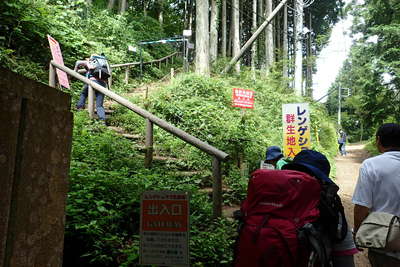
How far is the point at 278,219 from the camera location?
1.78 meters

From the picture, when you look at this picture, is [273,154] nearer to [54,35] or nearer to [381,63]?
[54,35]

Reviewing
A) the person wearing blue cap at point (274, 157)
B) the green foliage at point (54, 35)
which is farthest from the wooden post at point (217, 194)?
the green foliage at point (54, 35)

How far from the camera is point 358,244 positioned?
6.80ft

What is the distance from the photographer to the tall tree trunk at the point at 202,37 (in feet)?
38.8

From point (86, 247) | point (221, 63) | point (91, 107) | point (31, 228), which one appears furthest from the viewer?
point (221, 63)

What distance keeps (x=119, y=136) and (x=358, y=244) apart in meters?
4.94

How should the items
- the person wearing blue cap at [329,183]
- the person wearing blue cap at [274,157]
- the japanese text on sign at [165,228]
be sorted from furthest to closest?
the person wearing blue cap at [274,157] → the japanese text on sign at [165,228] → the person wearing blue cap at [329,183]

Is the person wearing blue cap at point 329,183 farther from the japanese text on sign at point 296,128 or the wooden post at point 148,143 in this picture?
the japanese text on sign at point 296,128

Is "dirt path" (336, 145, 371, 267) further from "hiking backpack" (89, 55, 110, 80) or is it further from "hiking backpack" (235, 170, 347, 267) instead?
"hiking backpack" (89, 55, 110, 80)

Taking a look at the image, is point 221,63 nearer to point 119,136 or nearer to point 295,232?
point 119,136

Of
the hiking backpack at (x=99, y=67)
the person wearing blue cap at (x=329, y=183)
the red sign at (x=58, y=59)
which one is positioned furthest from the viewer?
the hiking backpack at (x=99, y=67)

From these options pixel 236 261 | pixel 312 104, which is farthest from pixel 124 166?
pixel 312 104

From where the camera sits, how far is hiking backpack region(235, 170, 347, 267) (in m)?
1.66

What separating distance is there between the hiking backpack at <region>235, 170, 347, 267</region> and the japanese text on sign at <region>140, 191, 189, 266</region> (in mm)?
462
